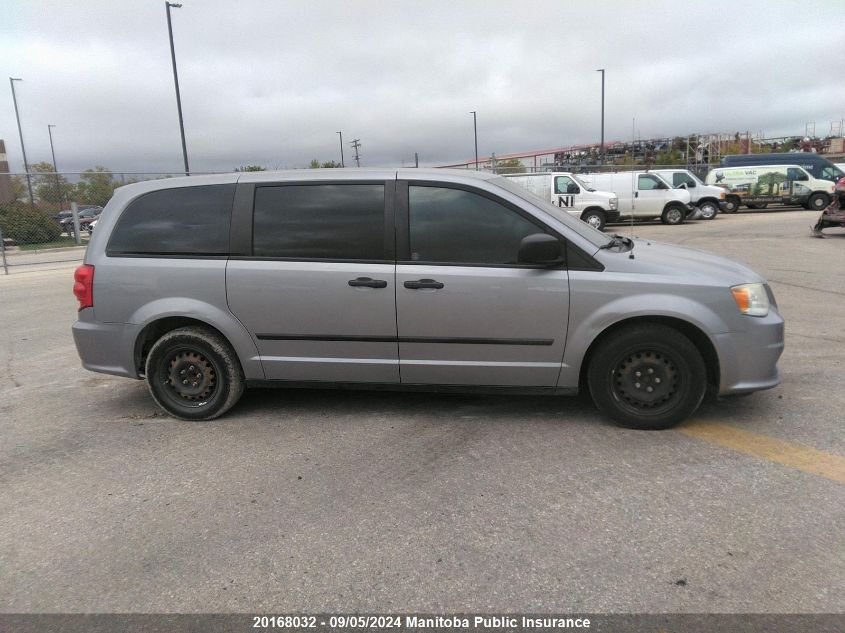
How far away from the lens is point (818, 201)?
26.0 metres

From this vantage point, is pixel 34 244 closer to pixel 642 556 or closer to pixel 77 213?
pixel 77 213

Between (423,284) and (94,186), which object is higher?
(94,186)

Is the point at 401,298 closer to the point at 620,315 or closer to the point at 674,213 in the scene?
the point at 620,315

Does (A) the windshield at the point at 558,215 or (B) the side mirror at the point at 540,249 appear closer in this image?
(B) the side mirror at the point at 540,249

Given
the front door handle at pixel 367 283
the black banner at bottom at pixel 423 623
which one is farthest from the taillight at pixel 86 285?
the black banner at bottom at pixel 423 623

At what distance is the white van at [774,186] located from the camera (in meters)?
25.6

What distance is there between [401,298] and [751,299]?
2261mm

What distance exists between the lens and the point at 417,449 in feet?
12.3

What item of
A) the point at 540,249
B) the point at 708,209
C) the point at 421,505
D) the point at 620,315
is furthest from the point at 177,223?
the point at 708,209

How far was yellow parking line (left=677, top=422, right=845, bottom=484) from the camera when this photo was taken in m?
3.31

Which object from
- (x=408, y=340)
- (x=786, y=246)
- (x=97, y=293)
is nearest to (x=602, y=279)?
(x=408, y=340)

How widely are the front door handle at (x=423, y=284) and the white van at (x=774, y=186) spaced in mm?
26508

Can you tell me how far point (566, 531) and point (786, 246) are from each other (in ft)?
45.8

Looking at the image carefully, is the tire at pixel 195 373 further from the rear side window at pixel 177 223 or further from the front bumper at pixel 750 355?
the front bumper at pixel 750 355
